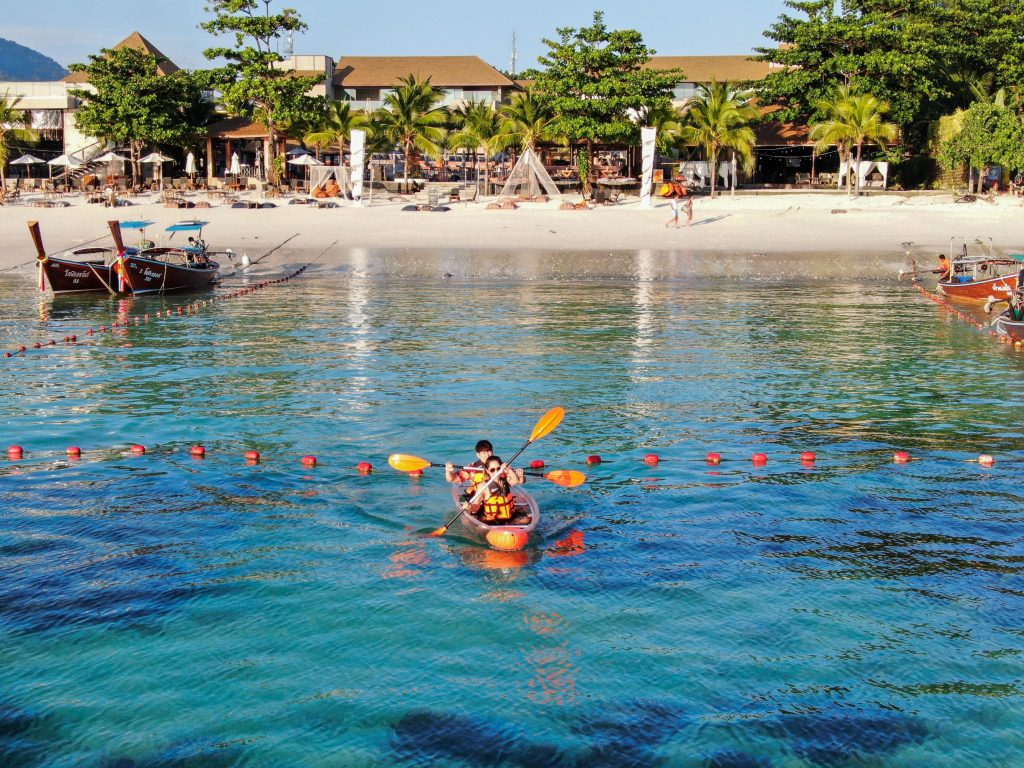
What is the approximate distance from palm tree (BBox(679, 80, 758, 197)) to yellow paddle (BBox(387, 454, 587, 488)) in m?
43.9

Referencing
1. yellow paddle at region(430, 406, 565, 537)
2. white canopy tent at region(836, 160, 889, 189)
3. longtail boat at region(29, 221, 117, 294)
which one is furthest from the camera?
white canopy tent at region(836, 160, 889, 189)

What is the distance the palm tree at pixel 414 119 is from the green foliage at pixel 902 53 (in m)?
18.4

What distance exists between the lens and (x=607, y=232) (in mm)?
46688

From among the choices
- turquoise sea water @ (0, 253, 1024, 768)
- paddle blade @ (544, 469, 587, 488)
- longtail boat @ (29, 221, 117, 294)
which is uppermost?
longtail boat @ (29, 221, 117, 294)

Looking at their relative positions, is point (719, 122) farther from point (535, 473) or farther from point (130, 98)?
point (535, 473)

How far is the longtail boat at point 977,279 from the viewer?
101 feet

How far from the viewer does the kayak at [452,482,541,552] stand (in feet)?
41.7

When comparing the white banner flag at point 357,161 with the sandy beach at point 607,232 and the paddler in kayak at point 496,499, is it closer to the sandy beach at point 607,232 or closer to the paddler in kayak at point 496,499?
the sandy beach at point 607,232

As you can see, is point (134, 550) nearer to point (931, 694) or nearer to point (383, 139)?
point (931, 694)

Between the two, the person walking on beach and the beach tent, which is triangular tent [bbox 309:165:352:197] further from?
the person walking on beach

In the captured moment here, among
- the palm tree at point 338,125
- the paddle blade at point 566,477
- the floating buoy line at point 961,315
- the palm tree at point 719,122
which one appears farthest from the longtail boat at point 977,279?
the palm tree at point 338,125

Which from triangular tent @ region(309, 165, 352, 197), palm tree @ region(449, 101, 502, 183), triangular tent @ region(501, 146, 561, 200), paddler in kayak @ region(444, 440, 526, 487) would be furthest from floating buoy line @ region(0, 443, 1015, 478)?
palm tree @ region(449, 101, 502, 183)

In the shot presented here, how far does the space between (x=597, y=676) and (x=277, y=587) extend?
4.01 meters

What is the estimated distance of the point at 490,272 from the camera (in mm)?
38812
